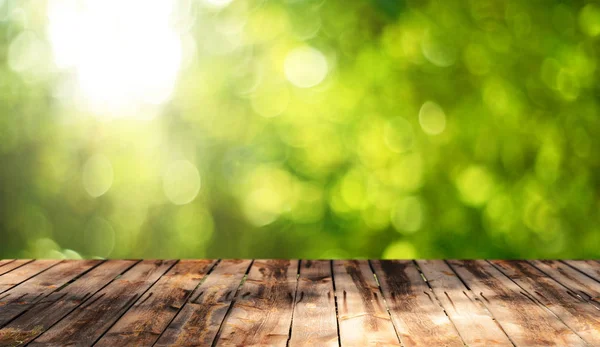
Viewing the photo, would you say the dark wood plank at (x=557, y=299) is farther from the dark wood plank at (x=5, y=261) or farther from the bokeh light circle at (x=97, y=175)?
the dark wood plank at (x=5, y=261)

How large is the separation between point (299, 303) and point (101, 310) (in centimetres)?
66

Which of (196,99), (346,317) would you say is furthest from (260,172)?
(346,317)

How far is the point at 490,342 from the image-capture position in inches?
70.8

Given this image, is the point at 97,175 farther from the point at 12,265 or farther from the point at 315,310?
the point at 315,310

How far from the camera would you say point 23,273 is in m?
2.77

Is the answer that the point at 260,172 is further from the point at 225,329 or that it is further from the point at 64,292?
the point at 225,329

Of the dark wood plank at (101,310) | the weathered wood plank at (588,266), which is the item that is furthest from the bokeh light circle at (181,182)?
the weathered wood plank at (588,266)

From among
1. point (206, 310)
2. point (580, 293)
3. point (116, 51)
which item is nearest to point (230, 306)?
point (206, 310)

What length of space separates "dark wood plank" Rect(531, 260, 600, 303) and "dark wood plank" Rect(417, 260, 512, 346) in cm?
41

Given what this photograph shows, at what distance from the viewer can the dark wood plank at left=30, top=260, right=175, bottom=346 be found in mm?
1840

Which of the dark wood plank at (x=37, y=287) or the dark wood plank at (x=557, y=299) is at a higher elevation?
the dark wood plank at (x=37, y=287)

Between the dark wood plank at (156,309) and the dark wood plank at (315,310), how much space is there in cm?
40

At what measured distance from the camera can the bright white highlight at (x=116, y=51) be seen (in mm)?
3137

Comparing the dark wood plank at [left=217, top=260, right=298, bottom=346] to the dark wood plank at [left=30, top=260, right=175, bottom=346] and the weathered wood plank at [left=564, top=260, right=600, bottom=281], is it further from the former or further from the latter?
the weathered wood plank at [left=564, top=260, right=600, bottom=281]
